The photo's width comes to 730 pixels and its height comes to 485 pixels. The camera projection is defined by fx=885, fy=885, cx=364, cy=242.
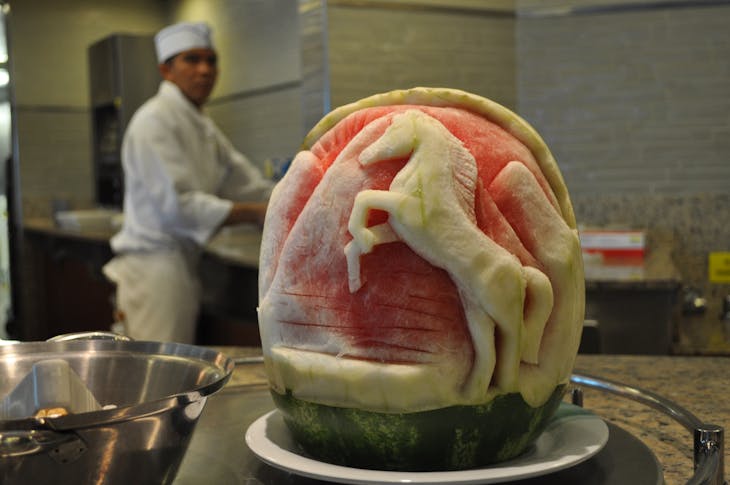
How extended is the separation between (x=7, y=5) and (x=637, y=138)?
526 centimetres

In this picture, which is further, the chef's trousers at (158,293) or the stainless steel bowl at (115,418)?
the chef's trousers at (158,293)

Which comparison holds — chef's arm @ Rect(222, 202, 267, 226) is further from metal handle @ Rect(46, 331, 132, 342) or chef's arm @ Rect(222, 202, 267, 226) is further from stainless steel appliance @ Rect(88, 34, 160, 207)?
stainless steel appliance @ Rect(88, 34, 160, 207)

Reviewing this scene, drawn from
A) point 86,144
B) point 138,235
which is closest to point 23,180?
point 86,144

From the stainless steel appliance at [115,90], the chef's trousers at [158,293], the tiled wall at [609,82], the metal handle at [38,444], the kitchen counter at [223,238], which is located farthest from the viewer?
the stainless steel appliance at [115,90]

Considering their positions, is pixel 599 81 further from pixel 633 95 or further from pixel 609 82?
pixel 633 95

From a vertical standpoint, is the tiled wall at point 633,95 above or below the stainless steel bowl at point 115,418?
above

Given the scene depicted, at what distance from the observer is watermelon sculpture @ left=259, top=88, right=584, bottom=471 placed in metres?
0.64

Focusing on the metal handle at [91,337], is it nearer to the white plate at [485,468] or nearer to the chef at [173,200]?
the white plate at [485,468]

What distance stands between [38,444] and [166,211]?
3.10 m

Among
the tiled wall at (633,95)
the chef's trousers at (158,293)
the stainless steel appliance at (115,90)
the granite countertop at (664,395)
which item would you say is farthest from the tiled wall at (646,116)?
the stainless steel appliance at (115,90)

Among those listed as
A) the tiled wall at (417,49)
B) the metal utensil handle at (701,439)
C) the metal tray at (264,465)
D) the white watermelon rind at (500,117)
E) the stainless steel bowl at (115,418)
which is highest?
the tiled wall at (417,49)

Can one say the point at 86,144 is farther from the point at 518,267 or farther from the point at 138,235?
the point at 518,267

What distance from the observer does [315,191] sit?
27.7 inches

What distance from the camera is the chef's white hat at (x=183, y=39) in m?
3.89
